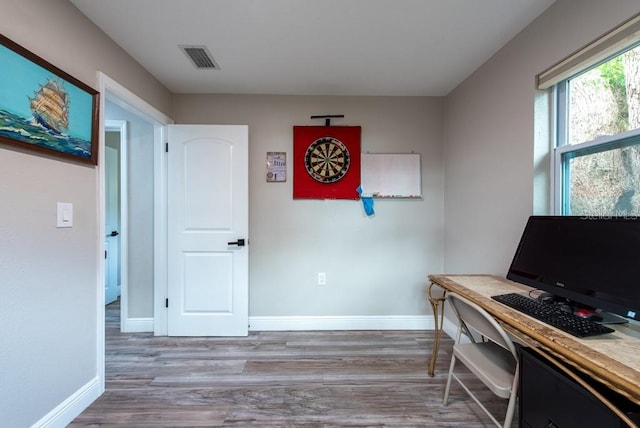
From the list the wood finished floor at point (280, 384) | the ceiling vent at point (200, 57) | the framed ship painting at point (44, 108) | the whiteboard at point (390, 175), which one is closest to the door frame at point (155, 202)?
the framed ship painting at point (44, 108)

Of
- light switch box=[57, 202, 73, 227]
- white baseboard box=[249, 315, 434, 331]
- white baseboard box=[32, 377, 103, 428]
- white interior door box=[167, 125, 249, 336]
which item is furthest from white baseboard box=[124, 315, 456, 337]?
light switch box=[57, 202, 73, 227]

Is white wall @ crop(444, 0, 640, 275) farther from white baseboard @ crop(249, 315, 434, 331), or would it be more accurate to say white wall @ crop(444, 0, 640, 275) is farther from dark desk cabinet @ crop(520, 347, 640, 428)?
dark desk cabinet @ crop(520, 347, 640, 428)

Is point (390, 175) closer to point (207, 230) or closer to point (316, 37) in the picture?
point (316, 37)

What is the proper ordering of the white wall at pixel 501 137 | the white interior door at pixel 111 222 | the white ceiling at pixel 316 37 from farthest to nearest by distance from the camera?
the white interior door at pixel 111 222, the white ceiling at pixel 316 37, the white wall at pixel 501 137

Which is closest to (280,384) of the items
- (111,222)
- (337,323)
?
(337,323)

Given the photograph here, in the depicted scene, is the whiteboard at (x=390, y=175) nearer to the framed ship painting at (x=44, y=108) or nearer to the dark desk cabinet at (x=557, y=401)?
the dark desk cabinet at (x=557, y=401)

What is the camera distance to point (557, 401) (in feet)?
3.43

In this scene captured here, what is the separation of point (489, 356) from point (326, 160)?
203cm

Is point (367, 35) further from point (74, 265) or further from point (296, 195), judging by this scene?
point (74, 265)

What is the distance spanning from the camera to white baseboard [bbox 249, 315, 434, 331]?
2785mm

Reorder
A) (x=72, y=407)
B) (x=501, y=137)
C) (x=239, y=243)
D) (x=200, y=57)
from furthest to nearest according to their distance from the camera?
(x=239, y=243) → (x=200, y=57) → (x=501, y=137) → (x=72, y=407)

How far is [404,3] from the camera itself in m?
1.56

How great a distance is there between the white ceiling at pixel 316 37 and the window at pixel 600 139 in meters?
0.55

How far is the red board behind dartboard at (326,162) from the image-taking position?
2.76m
